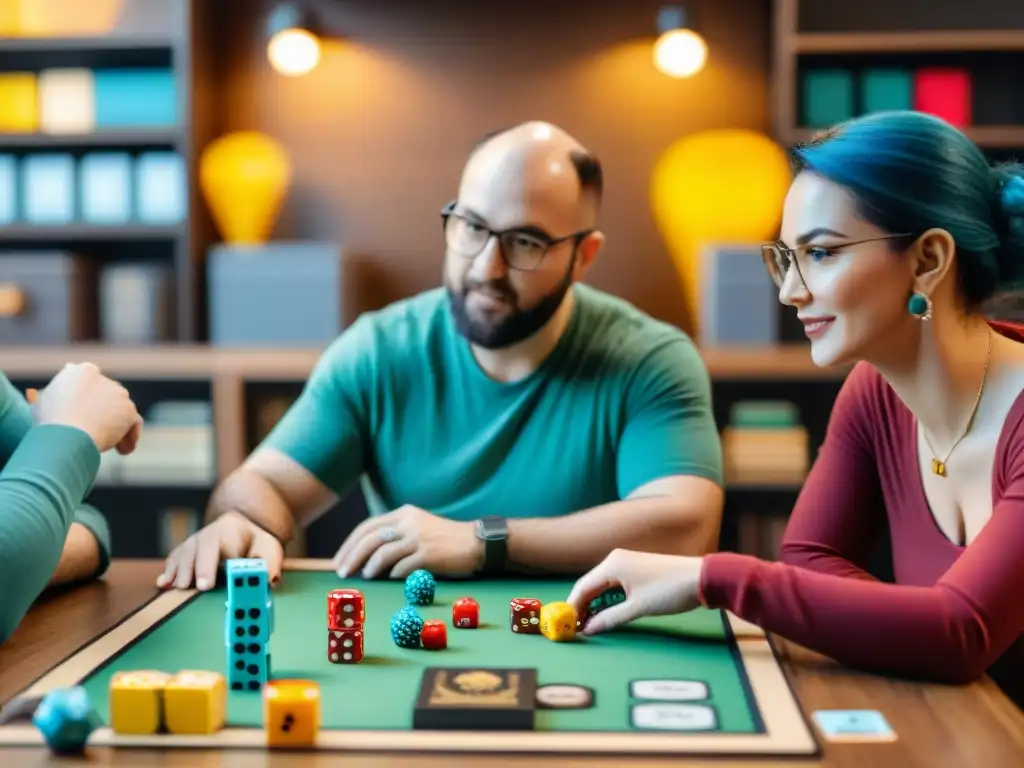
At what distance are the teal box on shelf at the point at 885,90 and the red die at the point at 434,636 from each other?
2559 millimetres

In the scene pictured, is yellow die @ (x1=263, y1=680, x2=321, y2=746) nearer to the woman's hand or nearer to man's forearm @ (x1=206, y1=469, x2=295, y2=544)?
the woman's hand

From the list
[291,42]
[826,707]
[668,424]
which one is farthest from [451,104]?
[826,707]

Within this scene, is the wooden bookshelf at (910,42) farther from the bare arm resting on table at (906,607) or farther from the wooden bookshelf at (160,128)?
the bare arm resting on table at (906,607)

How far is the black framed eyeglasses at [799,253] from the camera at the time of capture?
1275mm

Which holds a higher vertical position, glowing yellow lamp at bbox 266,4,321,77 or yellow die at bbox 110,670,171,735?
glowing yellow lamp at bbox 266,4,321,77

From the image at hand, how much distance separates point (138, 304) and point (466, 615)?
7.82 ft

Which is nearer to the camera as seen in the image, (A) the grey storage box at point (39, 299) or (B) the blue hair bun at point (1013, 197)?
(B) the blue hair bun at point (1013, 197)

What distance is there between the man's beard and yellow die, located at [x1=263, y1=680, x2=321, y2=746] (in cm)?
98

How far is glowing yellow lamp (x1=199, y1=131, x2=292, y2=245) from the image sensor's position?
3365mm

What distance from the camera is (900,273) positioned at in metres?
1.28

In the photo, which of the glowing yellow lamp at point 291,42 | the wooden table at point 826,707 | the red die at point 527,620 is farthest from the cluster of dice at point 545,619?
the glowing yellow lamp at point 291,42

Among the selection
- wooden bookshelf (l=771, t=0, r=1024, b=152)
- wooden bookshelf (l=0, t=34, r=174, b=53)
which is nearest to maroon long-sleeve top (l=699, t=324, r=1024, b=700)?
wooden bookshelf (l=771, t=0, r=1024, b=152)

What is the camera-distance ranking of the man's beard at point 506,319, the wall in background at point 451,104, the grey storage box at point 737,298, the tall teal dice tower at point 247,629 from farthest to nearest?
the wall in background at point 451,104 → the grey storage box at point 737,298 → the man's beard at point 506,319 → the tall teal dice tower at point 247,629

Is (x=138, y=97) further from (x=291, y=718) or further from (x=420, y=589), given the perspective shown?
(x=291, y=718)
